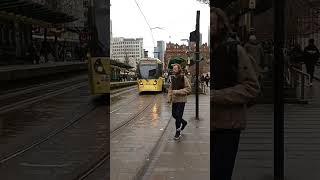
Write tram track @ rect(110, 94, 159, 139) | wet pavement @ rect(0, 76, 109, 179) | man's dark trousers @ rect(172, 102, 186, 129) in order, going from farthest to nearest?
tram track @ rect(110, 94, 159, 139) → man's dark trousers @ rect(172, 102, 186, 129) → wet pavement @ rect(0, 76, 109, 179)

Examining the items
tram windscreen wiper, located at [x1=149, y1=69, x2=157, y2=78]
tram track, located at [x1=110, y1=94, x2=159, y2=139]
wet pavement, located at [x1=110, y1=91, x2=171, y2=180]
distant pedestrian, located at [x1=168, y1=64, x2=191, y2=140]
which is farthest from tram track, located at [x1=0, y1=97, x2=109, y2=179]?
tram windscreen wiper, located at [x1=149, y1=69, x2=157, y2=78]

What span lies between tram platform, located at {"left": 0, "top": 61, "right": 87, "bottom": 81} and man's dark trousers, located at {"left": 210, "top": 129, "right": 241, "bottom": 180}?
134cm

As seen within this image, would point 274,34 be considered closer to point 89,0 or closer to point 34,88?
point 89,0

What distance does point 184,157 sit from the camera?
7.34 metres

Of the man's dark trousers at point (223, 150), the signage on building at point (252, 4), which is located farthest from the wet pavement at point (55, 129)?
the signage on building at point (252, 4)

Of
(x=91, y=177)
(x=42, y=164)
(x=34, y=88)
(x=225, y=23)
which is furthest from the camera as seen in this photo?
(x=91, y=177)

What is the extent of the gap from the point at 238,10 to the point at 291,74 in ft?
6.33

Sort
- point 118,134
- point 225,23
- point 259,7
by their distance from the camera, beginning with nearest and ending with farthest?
point 225,23, point 259,7, point 118,134

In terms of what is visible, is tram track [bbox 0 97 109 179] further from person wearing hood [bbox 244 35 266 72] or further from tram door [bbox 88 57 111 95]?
person wearing hood [bbox 244 35 266 72]

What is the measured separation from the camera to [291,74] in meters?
4.93

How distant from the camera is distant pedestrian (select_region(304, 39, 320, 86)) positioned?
13.2 feet

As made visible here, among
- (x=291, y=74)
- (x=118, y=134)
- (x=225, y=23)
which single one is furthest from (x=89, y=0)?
(x=118, y=134)

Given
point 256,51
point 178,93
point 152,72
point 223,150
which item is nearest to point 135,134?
point 178,93

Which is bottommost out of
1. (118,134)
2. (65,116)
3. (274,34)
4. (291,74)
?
(118,134)
